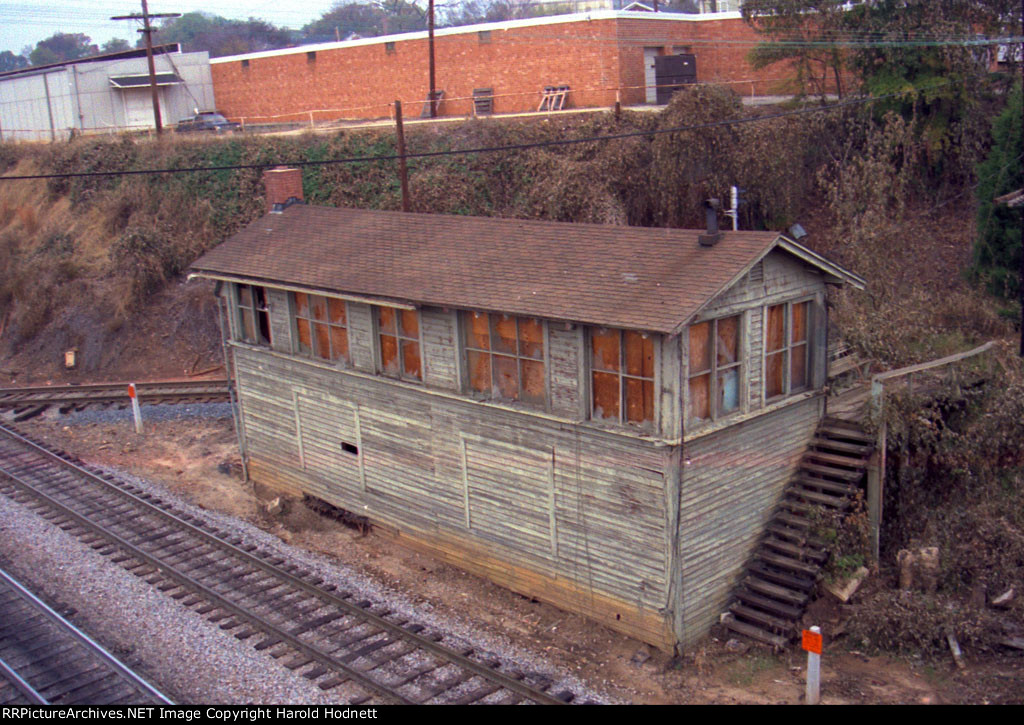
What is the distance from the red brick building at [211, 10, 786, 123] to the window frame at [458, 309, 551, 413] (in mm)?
23912

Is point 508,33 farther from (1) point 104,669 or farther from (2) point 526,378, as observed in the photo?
(1) point 104,669

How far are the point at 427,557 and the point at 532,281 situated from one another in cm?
530

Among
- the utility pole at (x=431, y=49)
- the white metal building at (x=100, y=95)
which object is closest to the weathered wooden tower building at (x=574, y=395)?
the utility pole at (x=431, y=49)

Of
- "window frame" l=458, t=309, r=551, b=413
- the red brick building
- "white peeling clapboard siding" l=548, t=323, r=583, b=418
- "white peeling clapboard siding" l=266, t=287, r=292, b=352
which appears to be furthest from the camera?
the red brick building

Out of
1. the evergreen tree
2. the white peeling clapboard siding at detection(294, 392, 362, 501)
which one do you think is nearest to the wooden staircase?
the white peeling clapboard siding at detection(294, 392, 362, 501)

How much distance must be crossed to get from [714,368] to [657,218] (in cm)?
1620

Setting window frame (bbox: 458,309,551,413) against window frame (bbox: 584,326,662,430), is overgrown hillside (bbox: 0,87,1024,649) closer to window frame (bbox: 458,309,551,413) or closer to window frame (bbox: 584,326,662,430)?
window frame (bbox: 584,326,662,430)

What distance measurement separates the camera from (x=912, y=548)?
12.5 m

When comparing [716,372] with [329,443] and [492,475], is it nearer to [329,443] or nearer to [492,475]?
[492,475]

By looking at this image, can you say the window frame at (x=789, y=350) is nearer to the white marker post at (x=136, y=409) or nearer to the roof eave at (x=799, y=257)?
the roof eave at (x=799, y=257)

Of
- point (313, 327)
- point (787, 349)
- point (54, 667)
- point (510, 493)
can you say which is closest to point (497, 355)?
point (510, 493)

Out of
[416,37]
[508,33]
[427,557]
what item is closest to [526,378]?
[427,557]

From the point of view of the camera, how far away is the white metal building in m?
46.5

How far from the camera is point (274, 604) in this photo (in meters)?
13.3
